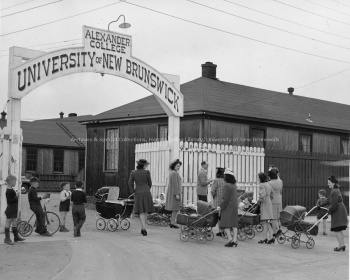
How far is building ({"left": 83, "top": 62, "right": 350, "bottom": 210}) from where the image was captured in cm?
1994

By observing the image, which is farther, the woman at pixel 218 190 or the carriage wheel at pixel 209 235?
the woman at pixel 218 190

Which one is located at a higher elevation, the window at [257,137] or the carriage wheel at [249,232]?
the window at [257,137]

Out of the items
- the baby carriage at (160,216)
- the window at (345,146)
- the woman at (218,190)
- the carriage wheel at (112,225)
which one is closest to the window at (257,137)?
the window at (345,146)

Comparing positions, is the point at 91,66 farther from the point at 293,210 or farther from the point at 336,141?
the point at 336,141

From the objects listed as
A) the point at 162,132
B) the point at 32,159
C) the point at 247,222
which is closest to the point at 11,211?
the point at 247,222

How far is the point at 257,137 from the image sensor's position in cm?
2269

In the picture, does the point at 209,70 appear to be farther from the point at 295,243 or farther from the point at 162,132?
the point at 295,243

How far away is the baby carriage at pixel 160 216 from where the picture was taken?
49.2ft

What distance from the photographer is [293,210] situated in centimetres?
1201

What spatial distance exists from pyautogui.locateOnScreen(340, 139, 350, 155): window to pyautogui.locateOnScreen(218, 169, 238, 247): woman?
16.1 meters

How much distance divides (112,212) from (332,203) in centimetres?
531

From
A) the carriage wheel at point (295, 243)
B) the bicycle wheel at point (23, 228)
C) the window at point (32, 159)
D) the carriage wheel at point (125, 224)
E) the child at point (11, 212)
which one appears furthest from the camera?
the window at point (32, 159)

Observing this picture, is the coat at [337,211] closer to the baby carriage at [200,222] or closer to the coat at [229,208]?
the coat at [229,208]

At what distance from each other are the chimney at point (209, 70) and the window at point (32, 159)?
15326 mm
